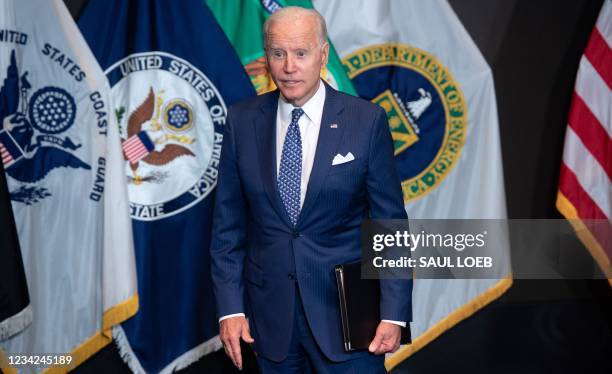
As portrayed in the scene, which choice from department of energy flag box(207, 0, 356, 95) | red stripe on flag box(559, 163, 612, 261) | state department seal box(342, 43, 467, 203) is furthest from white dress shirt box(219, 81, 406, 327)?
red stripe on flag box(559, 163, 612, 261)

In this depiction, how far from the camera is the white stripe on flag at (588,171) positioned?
318 cm

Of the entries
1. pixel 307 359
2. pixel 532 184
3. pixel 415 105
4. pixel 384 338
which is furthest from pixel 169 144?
pixel 532 184

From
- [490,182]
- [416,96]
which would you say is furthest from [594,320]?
[416,96]

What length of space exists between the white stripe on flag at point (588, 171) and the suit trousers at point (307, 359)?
172cm

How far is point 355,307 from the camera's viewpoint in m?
1.82

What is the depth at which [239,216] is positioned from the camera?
192 centimetres

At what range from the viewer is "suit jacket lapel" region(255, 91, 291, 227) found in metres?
1.81

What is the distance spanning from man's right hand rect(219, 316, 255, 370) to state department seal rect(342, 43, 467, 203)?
1520mm

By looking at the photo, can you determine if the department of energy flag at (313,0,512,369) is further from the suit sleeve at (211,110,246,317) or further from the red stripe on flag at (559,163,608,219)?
the suit sleeve at (211,110,246,317)

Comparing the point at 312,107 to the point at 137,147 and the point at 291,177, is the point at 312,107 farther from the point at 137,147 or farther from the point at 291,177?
the point at 137,147

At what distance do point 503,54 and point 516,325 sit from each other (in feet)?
4.27

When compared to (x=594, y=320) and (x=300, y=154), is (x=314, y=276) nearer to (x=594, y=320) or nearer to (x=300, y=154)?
(x=300, y=154)

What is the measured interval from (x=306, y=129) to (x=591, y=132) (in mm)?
1809

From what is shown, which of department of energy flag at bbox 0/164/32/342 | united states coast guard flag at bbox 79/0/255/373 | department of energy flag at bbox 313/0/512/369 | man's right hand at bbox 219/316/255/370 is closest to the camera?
man's right hand at bbox 219/316/255/370
